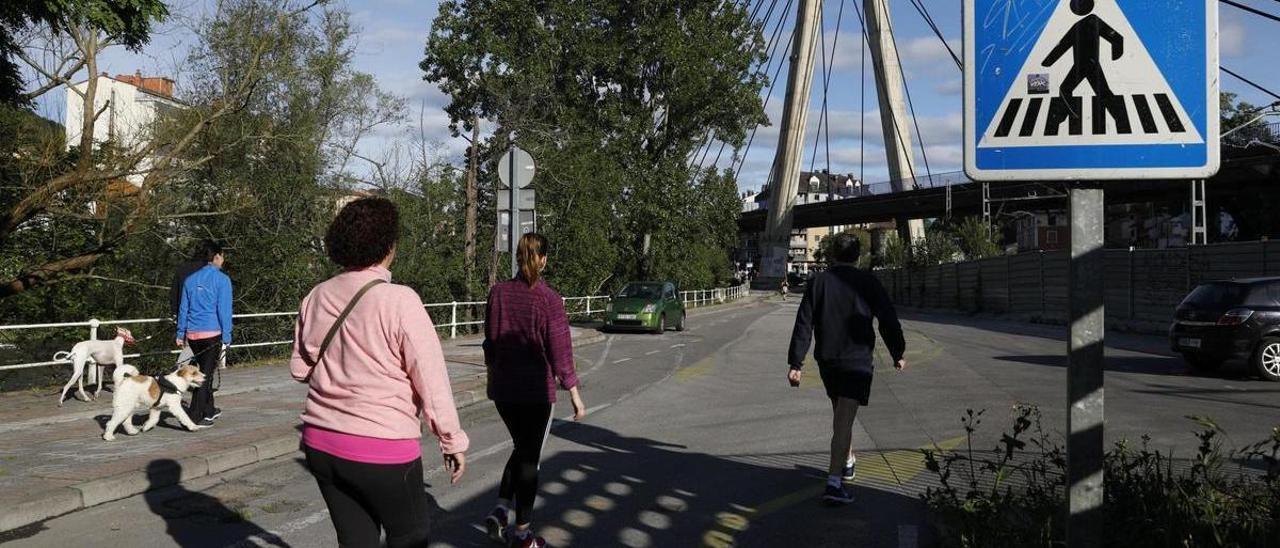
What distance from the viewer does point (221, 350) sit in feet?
31.1

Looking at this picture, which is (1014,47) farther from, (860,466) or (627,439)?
(627,439)

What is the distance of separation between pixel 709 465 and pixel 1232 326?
10.3m

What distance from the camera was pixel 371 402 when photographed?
334cm

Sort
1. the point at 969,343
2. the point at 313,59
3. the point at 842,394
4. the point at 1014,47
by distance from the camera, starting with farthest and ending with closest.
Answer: the point at 969,343, the point at 313,59, the point at 842,394, the point at 1014,47

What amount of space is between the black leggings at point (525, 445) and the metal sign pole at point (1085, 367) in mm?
3106

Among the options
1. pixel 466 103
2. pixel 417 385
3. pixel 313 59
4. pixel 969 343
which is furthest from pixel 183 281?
pixel 466 103

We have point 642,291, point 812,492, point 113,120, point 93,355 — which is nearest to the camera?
point 812,492

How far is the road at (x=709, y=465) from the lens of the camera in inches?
226

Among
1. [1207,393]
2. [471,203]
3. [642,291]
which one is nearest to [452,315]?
[471,203]

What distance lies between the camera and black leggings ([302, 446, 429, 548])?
3.30 m

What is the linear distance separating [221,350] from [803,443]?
5.53 m

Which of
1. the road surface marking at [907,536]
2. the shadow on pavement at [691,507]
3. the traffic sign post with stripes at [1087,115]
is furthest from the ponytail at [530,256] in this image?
the traffic sign post with stripes at [1087,115]

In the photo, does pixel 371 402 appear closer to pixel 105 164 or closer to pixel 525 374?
pixel 525 374

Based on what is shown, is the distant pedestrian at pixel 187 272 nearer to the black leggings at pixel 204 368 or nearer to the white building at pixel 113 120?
the black leggings at pixel 204 368
